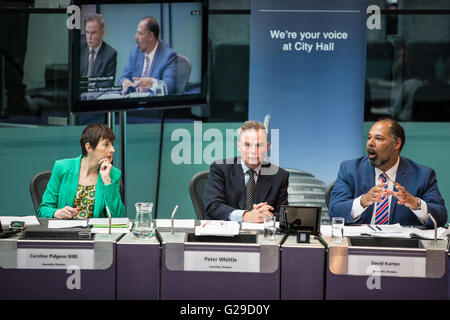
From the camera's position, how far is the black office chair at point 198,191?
12.5 feet

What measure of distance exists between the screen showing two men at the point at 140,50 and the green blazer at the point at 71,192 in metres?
0.88

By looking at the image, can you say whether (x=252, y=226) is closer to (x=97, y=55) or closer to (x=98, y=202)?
(x=98, y=202)

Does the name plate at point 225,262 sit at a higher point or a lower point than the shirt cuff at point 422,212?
lower

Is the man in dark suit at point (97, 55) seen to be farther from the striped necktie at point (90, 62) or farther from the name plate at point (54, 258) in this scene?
the name plate at point (54, 258)

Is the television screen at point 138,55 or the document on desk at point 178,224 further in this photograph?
the television screen at point 138,55

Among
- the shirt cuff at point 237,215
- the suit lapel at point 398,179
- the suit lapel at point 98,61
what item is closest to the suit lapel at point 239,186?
the shirt cuff at point 237,215

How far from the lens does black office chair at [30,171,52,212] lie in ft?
12.1

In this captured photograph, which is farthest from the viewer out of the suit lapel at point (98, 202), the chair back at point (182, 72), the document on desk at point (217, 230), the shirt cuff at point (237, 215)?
the chair back at point (182, 72)

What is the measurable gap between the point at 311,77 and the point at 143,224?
2.20m

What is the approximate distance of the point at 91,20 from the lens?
13.7ft

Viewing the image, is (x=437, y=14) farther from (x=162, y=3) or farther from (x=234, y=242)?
(x=234, y=242)

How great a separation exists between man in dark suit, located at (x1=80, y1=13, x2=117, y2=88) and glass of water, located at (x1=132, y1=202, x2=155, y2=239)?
1.80 meters

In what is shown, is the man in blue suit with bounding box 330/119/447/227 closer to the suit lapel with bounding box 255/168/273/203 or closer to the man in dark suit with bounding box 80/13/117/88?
the suit lapel with bounding box 255/168/273/203
